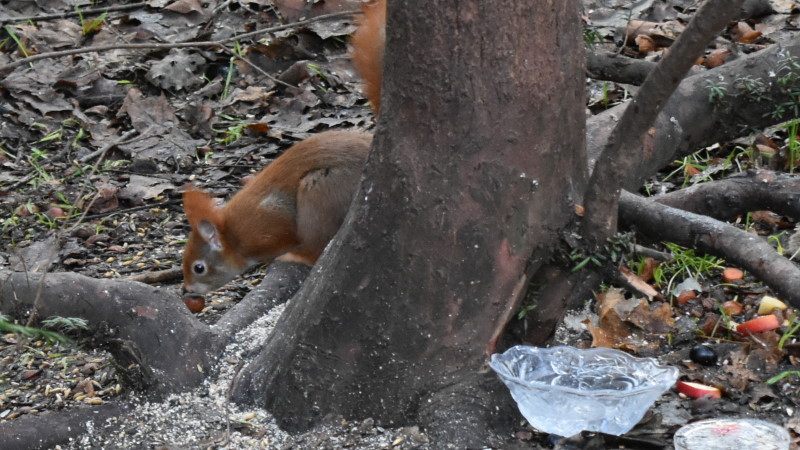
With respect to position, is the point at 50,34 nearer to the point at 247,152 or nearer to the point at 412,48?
the point at 247,152

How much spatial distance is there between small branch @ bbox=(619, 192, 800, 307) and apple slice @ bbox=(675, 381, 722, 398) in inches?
12.9

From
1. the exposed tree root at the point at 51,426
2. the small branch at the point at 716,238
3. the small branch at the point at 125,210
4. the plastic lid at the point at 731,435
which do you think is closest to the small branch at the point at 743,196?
the small branch at the point at 716,238

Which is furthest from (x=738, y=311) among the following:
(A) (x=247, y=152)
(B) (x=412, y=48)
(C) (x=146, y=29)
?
(C) (x=146, y=29)

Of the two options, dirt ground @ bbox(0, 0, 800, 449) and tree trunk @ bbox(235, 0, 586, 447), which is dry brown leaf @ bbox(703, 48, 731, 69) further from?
tree trunk @ bbox(235, 0, 586, 447)

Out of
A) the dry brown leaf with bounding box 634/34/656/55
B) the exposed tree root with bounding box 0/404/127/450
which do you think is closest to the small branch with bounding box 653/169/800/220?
the exposed tree root with bounding box 0/404/127/450

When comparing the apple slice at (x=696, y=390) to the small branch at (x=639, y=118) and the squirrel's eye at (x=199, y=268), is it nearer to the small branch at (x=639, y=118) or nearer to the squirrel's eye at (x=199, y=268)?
the small branch at (x=639, y=118)

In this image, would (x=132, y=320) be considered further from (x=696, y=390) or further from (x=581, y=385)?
(x=696, y=390)

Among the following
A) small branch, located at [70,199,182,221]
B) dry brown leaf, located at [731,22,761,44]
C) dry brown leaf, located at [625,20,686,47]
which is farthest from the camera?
dry brown leaf, located at [625,20,686,47]

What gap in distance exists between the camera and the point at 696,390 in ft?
8.77

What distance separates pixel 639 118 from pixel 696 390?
2.62 ft

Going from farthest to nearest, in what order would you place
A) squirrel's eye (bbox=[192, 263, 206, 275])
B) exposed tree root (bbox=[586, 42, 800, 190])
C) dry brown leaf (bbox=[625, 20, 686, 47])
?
dry brown leaf (bbox=[625, 20, 686, 47]) < squirrel's eye (bbox=[192, 263, 206, 275]) < exposed tree root (bbox=[586, 42, 800, 190])

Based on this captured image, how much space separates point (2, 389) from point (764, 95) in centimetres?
269

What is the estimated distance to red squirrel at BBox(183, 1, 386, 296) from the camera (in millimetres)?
3824

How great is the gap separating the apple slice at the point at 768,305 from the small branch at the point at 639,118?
874mm
